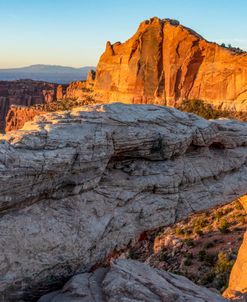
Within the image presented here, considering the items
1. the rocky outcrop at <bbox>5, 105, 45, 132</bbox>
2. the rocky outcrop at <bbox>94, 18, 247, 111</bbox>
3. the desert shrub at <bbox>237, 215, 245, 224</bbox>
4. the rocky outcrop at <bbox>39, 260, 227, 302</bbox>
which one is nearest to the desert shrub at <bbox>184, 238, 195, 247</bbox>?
the desert shrub at <bbox>237, 215, 245, 224</bbox>

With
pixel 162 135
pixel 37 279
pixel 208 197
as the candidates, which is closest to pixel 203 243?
pixel 208 197

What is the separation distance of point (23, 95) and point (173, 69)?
230 ft

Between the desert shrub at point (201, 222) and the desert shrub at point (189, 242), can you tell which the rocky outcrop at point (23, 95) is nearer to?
the desert shrub at point (201, 222)

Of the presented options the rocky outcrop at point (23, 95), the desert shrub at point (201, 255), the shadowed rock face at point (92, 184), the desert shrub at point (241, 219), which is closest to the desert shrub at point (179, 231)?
the desert shrub at point (241, 219)

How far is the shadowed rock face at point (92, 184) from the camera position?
13.2 metres

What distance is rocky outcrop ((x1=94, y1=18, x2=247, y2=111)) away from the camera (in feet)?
254

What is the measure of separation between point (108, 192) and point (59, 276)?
3.94 meters

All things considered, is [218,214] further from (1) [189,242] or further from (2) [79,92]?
(2) [79,92]

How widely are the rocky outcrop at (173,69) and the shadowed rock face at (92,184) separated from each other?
187 feet

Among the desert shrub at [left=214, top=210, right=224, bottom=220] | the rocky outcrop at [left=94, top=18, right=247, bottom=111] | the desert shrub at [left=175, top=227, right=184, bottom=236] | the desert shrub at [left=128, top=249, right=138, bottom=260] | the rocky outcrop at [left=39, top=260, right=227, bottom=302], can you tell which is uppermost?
the rocky outcrop at [left=94, top=18, right=247, bottom=111]

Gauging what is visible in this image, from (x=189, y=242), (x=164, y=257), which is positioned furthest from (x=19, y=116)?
(x=164, y=257)

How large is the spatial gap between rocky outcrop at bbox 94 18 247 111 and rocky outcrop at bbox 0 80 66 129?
138ft

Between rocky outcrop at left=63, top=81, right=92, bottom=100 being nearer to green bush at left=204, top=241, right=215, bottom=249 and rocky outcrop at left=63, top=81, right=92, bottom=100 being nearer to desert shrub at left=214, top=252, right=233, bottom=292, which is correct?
green bush at left=204, top=241, right=215, bottom=249

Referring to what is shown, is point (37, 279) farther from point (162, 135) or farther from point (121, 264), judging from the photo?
point (162, 135)
